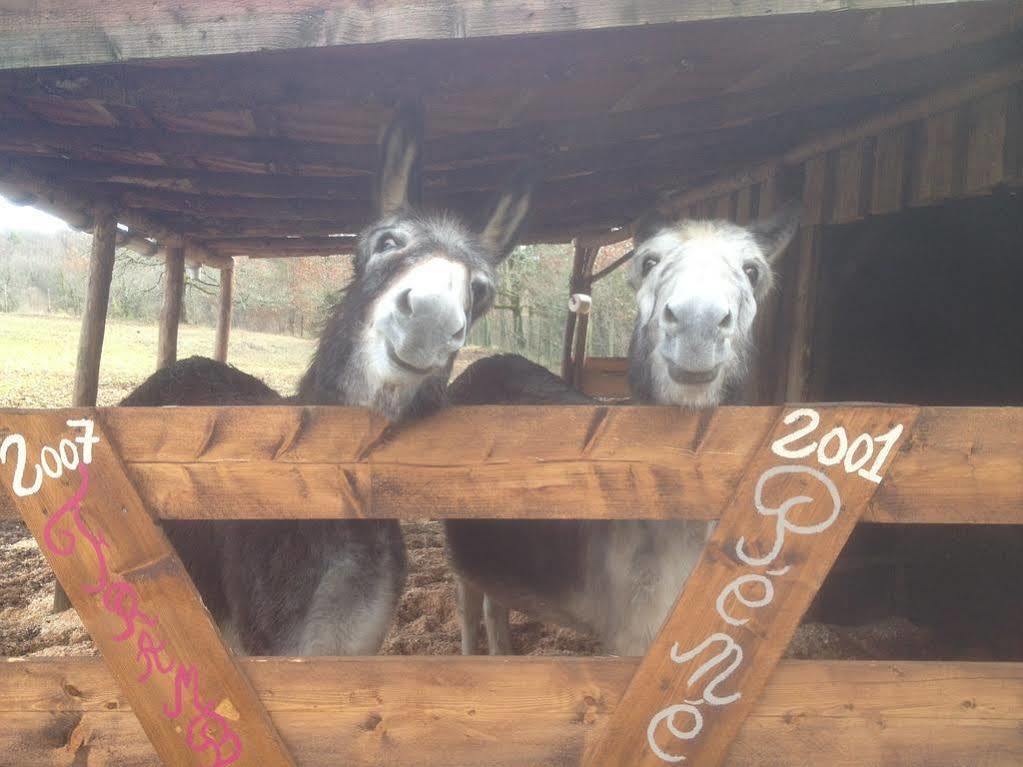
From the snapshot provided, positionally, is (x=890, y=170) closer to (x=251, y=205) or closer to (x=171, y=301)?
(x=251, y=205)

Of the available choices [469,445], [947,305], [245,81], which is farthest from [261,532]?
[947,305]

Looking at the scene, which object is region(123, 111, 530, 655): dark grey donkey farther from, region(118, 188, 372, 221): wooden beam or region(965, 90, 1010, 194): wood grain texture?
region(118, 188, 372, 221): wooden beam

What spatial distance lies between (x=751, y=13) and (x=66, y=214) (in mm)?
4607

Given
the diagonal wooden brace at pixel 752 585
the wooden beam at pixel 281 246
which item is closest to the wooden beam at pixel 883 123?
the diagonal wooden brace at pixel 752 585

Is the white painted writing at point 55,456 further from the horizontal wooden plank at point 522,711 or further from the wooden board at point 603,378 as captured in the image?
the wooden board at point 603,378

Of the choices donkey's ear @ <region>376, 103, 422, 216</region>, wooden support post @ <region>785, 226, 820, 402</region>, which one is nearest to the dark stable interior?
wooden support post @ <region>785, 226, 820, 402</region>

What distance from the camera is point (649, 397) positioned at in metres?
2.20

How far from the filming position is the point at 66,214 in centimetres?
461

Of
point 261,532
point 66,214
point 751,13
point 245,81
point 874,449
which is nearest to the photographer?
point 874,449

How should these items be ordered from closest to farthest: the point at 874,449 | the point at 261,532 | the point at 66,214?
the point at 874,449 → the point at 261,532 → the point at 66,214

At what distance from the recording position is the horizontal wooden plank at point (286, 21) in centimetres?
179

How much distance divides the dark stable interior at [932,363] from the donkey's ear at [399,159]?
277 cm

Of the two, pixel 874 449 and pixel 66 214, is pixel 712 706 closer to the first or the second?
pixel 874 449

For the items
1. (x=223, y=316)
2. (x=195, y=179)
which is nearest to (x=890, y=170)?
(x=195, y=179)
